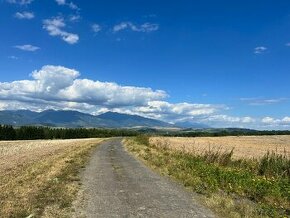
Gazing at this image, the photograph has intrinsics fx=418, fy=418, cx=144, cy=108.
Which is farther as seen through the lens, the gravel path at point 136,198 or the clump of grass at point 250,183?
the clump of grass at point 250,183

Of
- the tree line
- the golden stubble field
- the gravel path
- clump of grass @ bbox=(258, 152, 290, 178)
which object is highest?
the tree line

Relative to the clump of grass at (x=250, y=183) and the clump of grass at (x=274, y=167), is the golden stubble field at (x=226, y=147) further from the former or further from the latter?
the clump of grass at (x=250, y=183)

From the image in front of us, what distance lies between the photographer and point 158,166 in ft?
86.8

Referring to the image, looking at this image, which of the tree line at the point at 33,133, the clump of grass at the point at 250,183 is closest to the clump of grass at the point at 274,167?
the clump of grass at the point at 250,183

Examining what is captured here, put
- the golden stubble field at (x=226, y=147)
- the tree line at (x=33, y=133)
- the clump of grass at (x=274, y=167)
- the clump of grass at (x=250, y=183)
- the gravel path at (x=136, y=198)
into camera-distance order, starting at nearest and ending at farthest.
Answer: the gravel path at (x=136, y=198)
the clump of grass at (x=250, y=183)
the clump of grass at (x=274, y=167)
the golden stubble field at (x=226, y=147)
the tree line at (x=33, y=133)

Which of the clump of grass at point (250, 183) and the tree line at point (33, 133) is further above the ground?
the tree line at point (33, 133)

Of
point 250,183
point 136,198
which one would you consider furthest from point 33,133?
point 136,198

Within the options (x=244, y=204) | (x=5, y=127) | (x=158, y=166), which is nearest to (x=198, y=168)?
(x=158, y=166)

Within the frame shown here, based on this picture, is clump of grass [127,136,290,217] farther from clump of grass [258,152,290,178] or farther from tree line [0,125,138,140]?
tree line [0,125,138,140]

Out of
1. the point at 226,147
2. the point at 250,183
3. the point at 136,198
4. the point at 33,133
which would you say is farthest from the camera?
the point at 33,133

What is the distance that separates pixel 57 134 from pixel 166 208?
169 meters

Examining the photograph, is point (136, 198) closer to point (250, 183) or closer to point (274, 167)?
point (250, 183)

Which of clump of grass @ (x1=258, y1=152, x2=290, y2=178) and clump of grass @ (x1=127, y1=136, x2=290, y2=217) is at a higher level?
clump of grass @ (x1=258, y1=152, x2=290, y2=178)

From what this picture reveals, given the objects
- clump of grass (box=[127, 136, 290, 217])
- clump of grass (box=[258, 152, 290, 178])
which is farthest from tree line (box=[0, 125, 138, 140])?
clump of grass (box=[258, 152, 290, 178])
